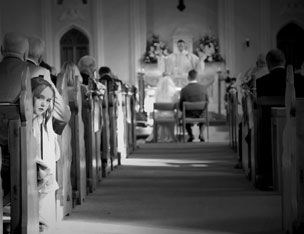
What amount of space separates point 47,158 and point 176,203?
1.61 m

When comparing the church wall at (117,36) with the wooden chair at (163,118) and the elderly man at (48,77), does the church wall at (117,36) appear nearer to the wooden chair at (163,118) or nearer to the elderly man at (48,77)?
the wooden chair at (163,118)

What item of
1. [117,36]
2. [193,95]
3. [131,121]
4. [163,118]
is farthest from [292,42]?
[131,121]

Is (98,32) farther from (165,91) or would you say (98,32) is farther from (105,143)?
(105,143)

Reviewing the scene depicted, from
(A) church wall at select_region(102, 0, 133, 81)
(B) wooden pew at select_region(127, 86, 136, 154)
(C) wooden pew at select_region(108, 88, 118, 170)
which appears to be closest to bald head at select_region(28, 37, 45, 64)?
(C) wooden pew at select_region(108, 88, 118, 170)

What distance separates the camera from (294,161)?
13.4 ft

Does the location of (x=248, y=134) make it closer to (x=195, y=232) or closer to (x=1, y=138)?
(x=195, y=232)

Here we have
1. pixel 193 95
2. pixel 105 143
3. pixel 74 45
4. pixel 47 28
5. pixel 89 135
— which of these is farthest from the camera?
pixel 74 45

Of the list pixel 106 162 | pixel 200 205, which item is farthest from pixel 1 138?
pixel 106 162

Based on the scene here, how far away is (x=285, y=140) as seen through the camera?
435 centimetres

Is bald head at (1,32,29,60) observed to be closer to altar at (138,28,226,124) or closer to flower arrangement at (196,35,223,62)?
altar at (138,28,226,124)

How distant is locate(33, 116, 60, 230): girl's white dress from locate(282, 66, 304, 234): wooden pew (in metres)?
1.42

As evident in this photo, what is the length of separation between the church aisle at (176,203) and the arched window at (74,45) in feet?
31.0

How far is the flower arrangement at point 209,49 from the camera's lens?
56.7ft

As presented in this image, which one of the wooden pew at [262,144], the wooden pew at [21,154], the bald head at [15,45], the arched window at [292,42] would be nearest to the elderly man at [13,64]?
the bald head at [15,45]
